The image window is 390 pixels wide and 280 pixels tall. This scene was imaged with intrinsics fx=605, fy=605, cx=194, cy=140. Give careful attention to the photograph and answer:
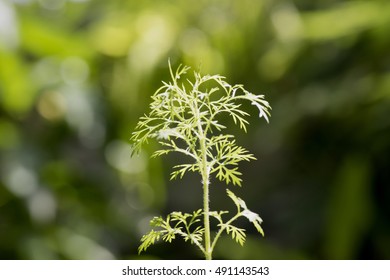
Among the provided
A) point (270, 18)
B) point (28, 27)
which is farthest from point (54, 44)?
point (270, 18)

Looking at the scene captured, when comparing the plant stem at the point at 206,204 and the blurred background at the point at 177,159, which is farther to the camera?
the blurred background at the point at 177,159

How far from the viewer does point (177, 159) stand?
692mm

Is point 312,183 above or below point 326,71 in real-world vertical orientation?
below

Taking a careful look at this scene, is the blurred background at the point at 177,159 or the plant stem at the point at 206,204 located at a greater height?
the blurred background at the point at 177,159

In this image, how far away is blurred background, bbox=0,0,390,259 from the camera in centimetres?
62

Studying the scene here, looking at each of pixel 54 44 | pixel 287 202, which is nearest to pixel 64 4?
pixel 54 44

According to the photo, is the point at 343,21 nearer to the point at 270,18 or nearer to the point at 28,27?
the point at 270,18

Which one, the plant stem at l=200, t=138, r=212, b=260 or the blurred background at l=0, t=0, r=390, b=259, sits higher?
the blurred background at l=0, t=0, r=390, b=259

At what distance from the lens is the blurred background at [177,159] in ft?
2.04

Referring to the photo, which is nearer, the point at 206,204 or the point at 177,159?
the point at 206,204

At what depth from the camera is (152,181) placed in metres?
0.65

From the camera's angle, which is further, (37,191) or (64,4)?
(64,4)

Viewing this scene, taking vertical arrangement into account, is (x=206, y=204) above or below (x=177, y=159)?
below

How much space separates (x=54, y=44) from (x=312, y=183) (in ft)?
1.08
